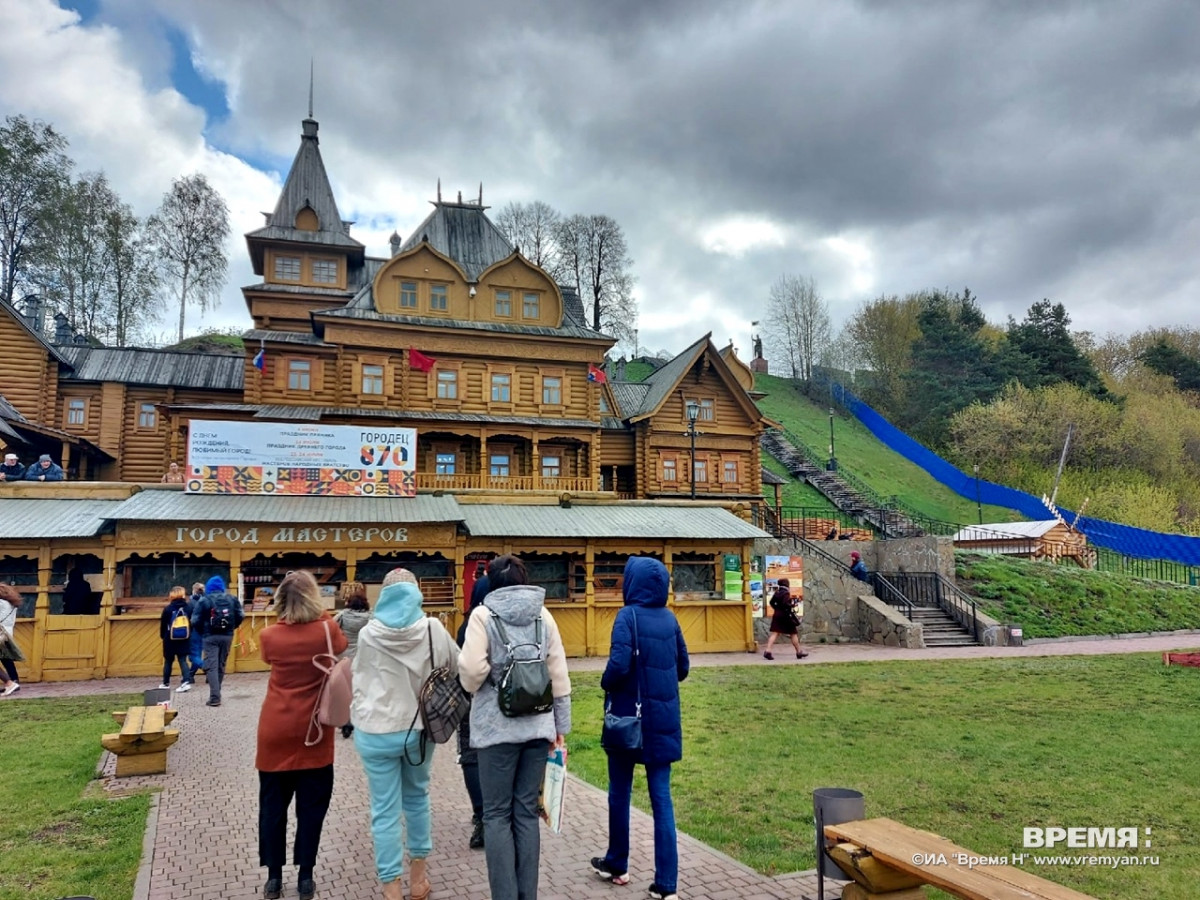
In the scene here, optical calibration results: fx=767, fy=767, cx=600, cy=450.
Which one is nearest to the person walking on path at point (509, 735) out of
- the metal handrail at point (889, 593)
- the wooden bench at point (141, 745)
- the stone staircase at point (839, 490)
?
the wooden bench at point (141, 745)

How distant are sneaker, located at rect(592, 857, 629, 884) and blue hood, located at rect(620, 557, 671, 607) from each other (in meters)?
1.76

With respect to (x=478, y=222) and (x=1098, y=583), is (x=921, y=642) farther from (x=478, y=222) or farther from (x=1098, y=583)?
(x=478, y=222)

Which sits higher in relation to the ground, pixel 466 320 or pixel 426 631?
pixel 466 320

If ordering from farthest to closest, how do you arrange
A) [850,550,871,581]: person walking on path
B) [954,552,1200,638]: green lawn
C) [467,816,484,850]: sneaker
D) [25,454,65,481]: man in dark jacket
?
A: [850,550,871,581]: person walking on path < [954,552,1200,638]: green lawn < [25,454,65,481]: man in dark jacket < [467,816,484,850]: sneaker

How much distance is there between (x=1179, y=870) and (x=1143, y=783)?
96.0 inches

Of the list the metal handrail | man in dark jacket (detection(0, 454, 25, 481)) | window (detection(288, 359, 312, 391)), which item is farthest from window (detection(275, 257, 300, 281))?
the metal handrail

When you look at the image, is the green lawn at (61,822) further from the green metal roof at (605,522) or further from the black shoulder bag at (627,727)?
the green metal roof at (605,522)

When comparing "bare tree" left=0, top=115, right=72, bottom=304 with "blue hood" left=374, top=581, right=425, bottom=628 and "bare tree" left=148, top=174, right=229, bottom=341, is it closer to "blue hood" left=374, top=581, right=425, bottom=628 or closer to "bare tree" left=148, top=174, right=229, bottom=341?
"bare tree" left=148, top=174, right=229, bottom=341

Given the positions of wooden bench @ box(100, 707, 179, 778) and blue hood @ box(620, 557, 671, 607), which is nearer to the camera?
blue hood @ box(620, 557, 671, 607)

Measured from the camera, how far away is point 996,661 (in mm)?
16828

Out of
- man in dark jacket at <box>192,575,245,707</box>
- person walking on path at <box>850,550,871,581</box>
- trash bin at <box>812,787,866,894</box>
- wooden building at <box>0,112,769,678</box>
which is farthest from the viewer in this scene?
person walking on path at <box>850,550,871,581</box>

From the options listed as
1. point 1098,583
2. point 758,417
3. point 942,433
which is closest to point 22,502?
point 758,417

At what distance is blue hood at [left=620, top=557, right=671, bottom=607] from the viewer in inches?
203

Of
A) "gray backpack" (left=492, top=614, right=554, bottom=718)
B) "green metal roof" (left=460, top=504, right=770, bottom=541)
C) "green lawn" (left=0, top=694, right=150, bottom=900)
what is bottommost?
"green lawn" (left=0, top=694, right=150, bottom=900)
